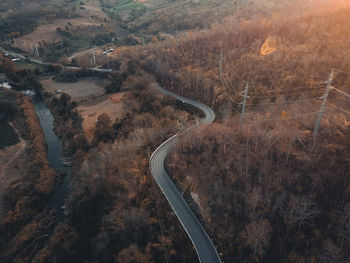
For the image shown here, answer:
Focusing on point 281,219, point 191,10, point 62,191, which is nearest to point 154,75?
point 62,191

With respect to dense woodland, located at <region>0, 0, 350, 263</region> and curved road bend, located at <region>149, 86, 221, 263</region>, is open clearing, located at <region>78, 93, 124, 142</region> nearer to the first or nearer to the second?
dense woodland, located at <region>0, 0, 350, 263</region>

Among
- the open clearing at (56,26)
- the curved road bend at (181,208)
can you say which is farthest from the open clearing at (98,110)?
the open clearing at (56,26)

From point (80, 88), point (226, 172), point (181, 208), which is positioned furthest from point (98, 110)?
point (226, 172)

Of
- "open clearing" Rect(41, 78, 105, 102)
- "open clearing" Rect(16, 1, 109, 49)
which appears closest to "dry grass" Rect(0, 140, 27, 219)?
"open clearing" Rect(41, 78, 105, 102)

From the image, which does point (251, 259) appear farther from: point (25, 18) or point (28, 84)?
point (25, 18)

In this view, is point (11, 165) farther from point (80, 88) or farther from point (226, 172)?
point (226, 172)
